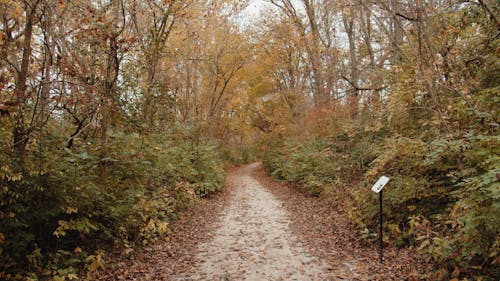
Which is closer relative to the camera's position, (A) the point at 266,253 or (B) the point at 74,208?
(B) the point at 74,208

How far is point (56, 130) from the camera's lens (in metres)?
5.32

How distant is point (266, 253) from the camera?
19.6 feet

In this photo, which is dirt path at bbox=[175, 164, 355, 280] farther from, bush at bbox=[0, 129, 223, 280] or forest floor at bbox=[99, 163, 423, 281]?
bush at bbox=[0, 129, 223, 280]

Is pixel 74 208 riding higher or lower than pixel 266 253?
higher

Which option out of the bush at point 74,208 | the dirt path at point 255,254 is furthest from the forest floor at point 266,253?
the bush at point 74,208

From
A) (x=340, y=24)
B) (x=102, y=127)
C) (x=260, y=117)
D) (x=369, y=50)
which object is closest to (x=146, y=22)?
(x=102, y=127)

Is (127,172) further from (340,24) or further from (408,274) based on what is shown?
(340,24)

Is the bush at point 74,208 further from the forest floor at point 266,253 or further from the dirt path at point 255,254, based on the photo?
the dirt path at point 255,254

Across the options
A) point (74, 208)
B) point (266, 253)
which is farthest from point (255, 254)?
point (74, 208)

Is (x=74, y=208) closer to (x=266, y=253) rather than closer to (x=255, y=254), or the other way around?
(x=255, y=254)

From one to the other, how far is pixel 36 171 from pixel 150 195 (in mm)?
4053

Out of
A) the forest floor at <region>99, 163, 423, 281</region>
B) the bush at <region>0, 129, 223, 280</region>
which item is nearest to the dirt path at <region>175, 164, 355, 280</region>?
the forest floor at <region>99, 163, 423, 281</region>

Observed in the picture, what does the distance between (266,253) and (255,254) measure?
21cm

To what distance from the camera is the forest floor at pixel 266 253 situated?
197 inches
